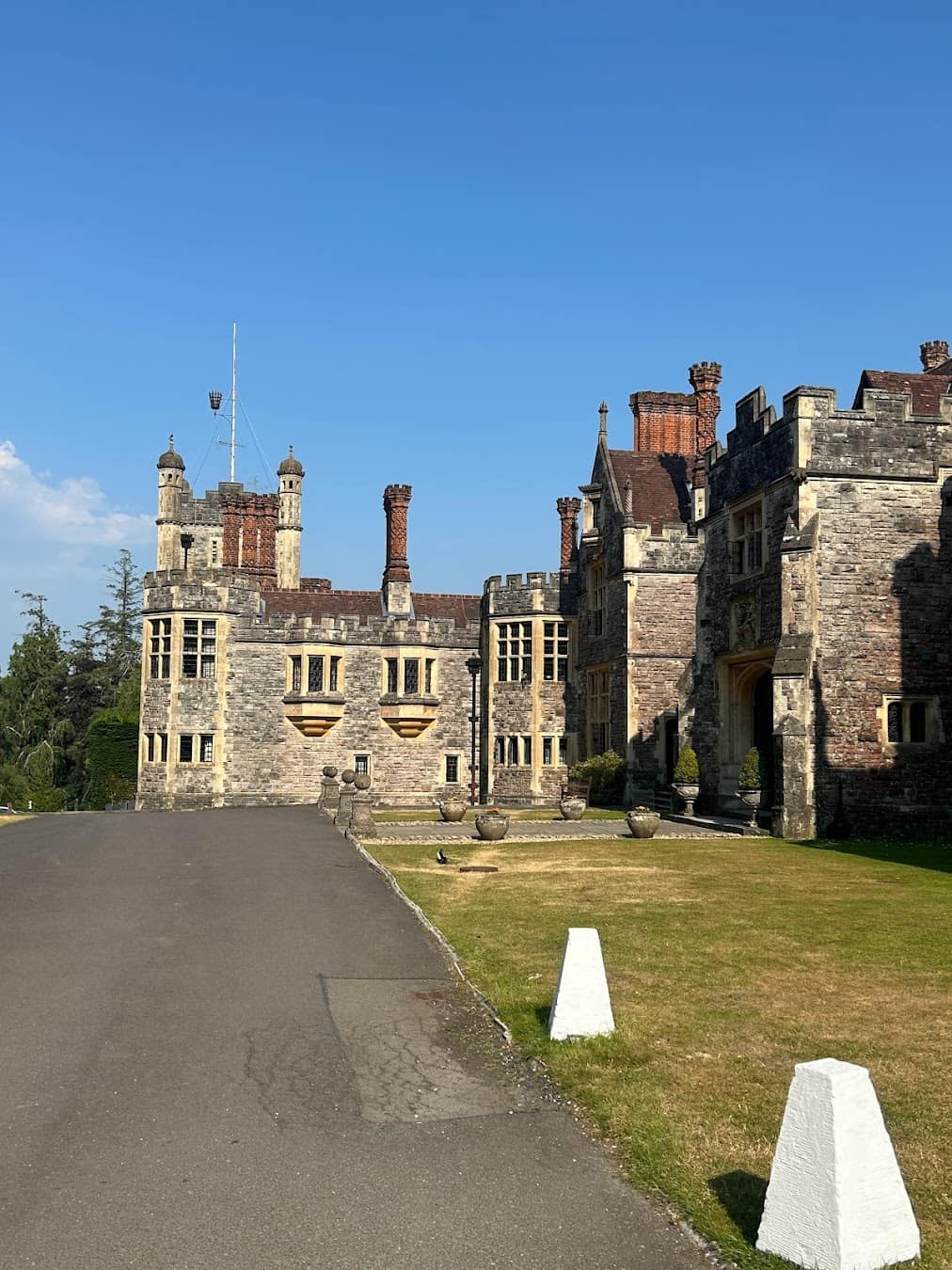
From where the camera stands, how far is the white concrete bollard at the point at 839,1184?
445 centimetres

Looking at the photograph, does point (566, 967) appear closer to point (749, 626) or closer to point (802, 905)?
point (802, 905)

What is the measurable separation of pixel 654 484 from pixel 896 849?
53.9 feet

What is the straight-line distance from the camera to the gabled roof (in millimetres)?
24922

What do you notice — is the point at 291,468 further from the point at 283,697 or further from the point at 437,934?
the point at 437,934

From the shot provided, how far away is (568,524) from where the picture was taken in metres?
40.2

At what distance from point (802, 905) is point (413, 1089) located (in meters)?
7.98

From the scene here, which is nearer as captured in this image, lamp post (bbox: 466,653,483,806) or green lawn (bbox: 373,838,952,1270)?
green lawn (bbox: 373,838,952,1270)

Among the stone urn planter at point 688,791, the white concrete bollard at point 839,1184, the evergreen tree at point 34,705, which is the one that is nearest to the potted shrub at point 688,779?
the stone urn planter at point 688,791

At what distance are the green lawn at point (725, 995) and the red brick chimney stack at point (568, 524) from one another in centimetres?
2294

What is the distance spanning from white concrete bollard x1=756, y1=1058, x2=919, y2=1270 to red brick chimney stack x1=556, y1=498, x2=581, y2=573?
35553 millimetres

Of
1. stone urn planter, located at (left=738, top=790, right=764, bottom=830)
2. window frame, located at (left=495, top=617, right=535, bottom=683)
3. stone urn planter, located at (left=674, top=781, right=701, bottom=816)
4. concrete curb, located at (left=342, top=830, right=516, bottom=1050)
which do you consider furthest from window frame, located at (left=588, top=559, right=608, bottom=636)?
concrete curb, located at (left=342, top=830, right=516, bottom=1050)

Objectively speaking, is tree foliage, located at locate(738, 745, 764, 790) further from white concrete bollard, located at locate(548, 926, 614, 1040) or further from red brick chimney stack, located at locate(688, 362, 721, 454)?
white concrete bollard, located at locate(548, 926, 614, 1040)

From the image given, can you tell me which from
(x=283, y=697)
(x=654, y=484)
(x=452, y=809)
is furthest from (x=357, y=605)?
(x=452, y=809)

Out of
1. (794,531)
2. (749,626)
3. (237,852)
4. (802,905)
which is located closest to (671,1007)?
(802,905)
